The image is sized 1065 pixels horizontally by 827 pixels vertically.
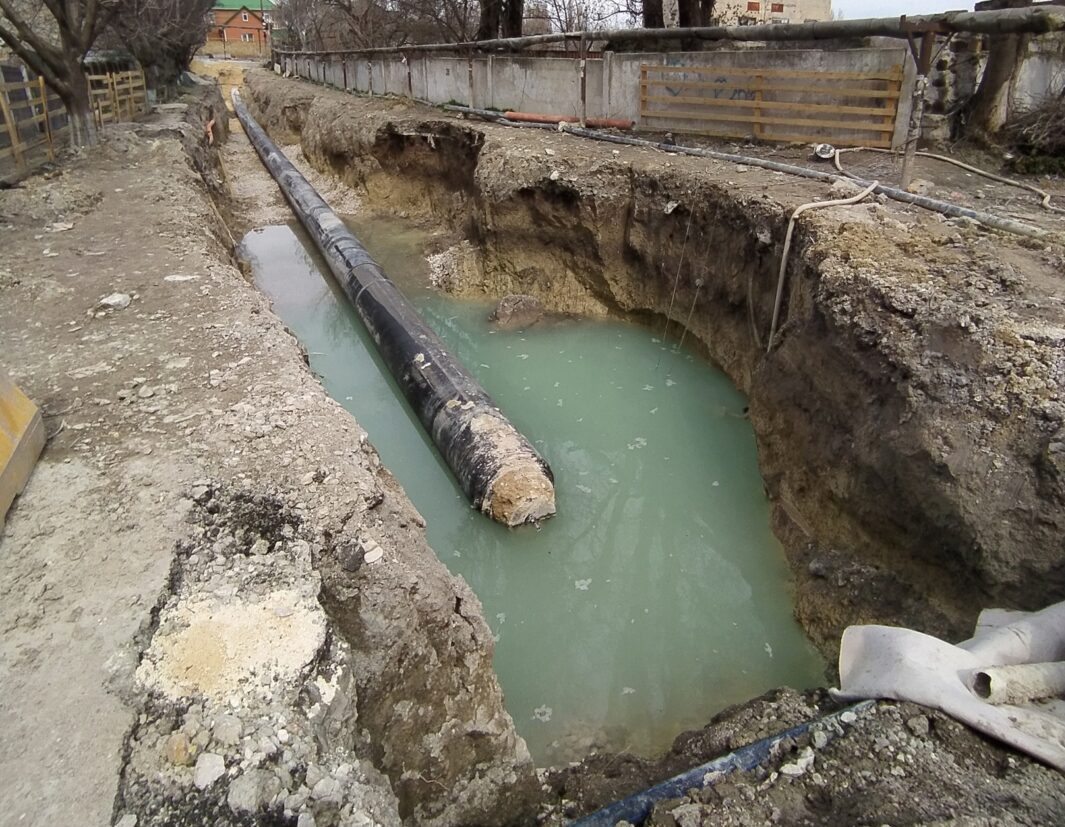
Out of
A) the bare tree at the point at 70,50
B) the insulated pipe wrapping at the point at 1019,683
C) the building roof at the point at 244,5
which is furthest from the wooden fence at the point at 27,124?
the building roof at the point at 244,5

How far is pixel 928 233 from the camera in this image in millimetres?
5895

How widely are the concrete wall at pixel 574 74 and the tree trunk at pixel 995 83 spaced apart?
1.10m

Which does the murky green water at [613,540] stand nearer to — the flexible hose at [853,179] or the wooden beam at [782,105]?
the flexible hose at [853,179]

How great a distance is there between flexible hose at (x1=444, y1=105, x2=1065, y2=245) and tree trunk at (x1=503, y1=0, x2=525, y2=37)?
8777 mm

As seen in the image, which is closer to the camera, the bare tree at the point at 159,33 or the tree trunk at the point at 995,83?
the tree trunk at the point at 995,83

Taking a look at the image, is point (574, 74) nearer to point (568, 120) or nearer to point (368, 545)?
point (568, 120)

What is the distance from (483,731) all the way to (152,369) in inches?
132

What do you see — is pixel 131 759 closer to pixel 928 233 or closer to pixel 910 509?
pixel 910 509

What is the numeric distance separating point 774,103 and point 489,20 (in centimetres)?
1322

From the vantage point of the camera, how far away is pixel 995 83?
887 centimetres

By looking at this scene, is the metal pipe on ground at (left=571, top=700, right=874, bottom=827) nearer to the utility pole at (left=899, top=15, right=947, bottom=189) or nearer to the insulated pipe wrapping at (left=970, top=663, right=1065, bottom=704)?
the insulated pipe wrapping at (left=970, top=663, right=1065, bottom=704)

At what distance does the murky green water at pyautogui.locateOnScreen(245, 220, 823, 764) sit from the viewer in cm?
465

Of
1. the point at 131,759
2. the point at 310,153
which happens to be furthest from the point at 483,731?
the point at 310,153

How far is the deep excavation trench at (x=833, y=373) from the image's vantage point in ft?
13.1
